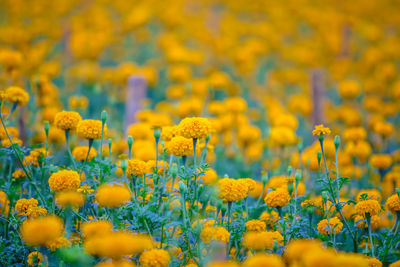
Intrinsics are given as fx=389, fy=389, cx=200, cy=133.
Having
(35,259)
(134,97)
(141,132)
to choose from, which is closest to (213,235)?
(35,259)

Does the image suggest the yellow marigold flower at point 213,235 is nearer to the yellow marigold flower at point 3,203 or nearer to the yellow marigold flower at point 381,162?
the yellow marigold flower at point 3,203

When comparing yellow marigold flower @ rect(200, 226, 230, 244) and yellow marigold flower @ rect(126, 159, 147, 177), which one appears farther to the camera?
yellow marigold flower @ rect(126, 159, 147, 177)

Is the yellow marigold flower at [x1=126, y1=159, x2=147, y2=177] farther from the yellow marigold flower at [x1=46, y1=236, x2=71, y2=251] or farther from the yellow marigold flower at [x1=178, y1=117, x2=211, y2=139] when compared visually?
the yellow marigold flower at [x1=46, y1=236, x2=71, y2=251]

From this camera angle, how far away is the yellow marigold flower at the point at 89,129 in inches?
72.9

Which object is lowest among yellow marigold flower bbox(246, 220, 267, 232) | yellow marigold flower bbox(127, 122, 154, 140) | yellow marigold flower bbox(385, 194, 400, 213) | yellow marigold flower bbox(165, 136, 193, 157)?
yellow marigold flower bbox(246, 220, 267, 232)

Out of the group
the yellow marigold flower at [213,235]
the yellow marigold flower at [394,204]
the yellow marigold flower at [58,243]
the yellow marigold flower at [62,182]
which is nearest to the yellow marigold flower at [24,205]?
the yellow marigold flower at [62,182]

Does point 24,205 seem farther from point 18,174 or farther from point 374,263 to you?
point 374,263

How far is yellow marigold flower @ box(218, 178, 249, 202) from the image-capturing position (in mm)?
1605

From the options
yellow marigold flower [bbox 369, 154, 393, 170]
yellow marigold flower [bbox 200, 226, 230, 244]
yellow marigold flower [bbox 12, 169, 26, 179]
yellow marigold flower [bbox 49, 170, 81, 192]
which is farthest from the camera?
yellow marigold flower [bbox 369, 154, 393, 170]

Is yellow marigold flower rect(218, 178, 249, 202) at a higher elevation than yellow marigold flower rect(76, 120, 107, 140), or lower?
lower

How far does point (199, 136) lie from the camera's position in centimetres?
172

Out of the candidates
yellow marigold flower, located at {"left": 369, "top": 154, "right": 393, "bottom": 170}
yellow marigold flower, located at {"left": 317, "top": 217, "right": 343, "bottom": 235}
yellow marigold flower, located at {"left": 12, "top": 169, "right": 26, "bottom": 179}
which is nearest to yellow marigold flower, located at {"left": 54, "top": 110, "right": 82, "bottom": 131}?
yellow marigold flower, located at {"left": 12, "top": 169, "right": 26, "bottom": 179}

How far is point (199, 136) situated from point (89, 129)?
54 cm

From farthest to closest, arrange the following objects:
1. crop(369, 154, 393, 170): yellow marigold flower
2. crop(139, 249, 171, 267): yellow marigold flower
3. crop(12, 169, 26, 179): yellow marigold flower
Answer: crop(369, 154, 393, 170): yellow marigold flower
crop(12, 169, 26, 179): yellow marigold flower
crop(139, 249, 171, 267): yellow marigold flower
